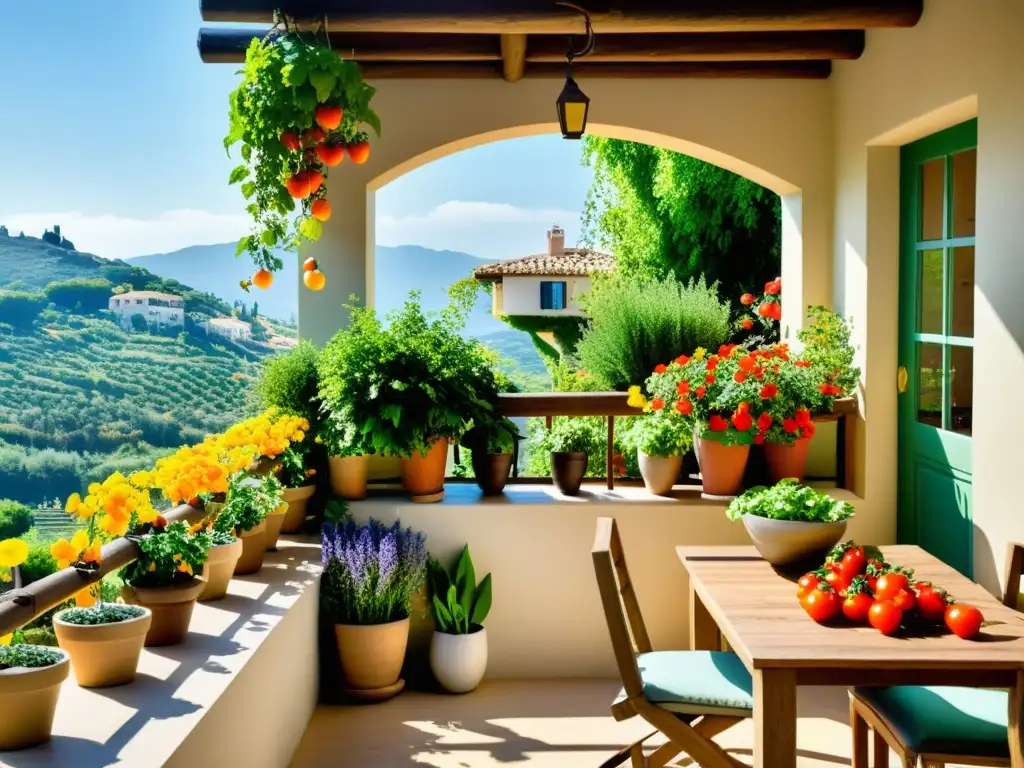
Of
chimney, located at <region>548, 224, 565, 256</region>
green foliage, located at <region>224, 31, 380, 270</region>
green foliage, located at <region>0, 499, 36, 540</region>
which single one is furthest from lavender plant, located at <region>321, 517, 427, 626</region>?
chimney, located at <region>548, 224, 565, 256</region>

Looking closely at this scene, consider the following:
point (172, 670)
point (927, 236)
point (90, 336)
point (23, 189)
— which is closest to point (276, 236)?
point (172, 670)

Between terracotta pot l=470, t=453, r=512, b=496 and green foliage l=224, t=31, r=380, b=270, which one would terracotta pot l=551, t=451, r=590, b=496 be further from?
green foliage l=224, t=31, r=380, b=270

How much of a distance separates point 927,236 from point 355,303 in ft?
9.17

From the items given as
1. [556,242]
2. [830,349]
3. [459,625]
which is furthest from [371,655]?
[556,242]

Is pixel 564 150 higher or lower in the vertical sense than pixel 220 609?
higher

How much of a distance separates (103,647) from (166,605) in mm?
469

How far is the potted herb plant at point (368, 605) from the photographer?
4.52 m

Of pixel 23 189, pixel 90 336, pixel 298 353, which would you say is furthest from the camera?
pixel 23 189

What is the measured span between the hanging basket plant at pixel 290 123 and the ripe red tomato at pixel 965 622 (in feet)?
8.50

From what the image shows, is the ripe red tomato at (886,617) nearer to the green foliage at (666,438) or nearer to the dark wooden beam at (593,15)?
the green foliage at (666,438)

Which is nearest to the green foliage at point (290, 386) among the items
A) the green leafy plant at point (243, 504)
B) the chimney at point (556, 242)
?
the green leafy plant at point (243, 504)

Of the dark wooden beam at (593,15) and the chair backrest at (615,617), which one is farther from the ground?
the dark wooden beam at (593,15)

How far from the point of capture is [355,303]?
17.8 feet

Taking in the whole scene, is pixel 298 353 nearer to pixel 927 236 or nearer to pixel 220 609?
pixel 220 609
